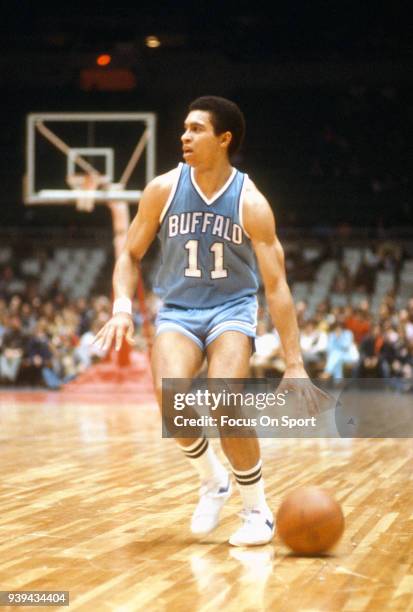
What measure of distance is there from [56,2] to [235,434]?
20001 mm

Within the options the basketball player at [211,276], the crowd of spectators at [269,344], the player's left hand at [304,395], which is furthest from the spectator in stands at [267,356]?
the player's left hand at [304,395]

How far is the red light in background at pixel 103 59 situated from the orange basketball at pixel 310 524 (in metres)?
21.4

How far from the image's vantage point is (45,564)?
3779mm

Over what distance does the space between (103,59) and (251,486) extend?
2129 centimetres

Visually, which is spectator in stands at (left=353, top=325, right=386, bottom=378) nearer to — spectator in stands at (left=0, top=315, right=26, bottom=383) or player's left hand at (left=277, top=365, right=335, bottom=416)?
spectator in stands at (left=0, top=315, right=26, bottom=383)

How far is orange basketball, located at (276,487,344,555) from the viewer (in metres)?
3.98

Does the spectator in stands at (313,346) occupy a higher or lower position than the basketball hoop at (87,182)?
lower

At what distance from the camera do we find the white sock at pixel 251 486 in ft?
14.3

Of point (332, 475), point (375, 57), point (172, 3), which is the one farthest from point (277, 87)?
point (332, 475)

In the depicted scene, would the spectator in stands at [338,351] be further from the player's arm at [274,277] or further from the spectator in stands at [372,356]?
the player's arm at [274,277]

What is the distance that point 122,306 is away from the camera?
4.41 meters

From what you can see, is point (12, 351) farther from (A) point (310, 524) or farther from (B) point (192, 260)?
(A) point (310, 524)

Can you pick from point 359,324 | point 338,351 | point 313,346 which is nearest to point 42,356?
point 313,346

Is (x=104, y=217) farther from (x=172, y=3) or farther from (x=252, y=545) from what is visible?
(x=252, y=545)
